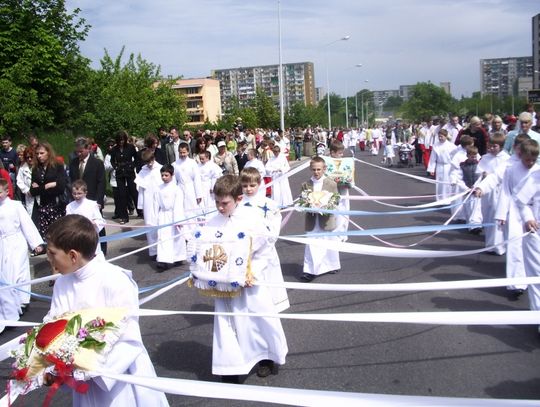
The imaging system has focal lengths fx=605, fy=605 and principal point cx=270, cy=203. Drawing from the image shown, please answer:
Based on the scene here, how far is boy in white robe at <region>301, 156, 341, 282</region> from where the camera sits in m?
8.41

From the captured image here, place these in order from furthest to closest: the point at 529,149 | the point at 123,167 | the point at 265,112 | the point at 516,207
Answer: the point at 265,112, the point at 123,167, the point at 516,207, the point at 529,149

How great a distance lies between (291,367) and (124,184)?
9.69m

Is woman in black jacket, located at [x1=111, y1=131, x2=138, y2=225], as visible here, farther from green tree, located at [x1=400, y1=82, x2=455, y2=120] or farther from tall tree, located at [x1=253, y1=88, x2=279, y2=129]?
green tree, located at [x1=400, y1=82, x2=455, y2=120]

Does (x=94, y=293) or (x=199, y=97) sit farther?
(x=199, y=97)

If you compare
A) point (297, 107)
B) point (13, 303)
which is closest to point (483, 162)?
point (13, 303)

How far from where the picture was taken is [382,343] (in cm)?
598

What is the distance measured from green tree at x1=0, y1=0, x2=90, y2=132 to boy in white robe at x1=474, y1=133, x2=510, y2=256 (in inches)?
685

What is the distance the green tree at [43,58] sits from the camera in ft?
82.8

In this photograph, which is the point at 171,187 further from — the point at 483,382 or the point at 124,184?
the point at 483,382

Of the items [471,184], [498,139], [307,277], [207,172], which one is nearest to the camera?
[307,277]

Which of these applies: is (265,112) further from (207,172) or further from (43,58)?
(207,172)

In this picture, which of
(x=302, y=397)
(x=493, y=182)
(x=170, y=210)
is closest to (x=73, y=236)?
(x=302, y=397)

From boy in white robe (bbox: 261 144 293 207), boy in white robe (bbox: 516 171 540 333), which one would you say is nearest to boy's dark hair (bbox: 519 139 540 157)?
boy in white robe (bbox: 516 171 540 333)

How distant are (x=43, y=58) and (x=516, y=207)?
2462cm
